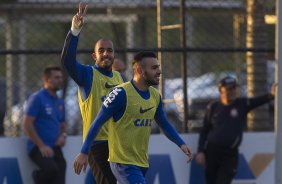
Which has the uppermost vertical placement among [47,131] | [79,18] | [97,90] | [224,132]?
[79,18]

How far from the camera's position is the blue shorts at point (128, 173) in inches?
330

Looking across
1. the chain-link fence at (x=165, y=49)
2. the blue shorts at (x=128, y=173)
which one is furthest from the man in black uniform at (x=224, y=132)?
the blue shorts at (x=128, y=173)

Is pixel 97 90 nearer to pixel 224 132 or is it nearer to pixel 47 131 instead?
pixel 47 131

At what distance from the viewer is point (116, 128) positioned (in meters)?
8.44

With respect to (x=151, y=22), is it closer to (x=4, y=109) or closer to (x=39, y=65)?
(x=39, y=65)

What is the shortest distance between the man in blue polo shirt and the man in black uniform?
5.73ft

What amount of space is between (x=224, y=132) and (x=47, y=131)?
218 cm

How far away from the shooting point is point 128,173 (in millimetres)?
8422

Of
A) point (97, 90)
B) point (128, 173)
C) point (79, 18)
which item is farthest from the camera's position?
point (97, 90)

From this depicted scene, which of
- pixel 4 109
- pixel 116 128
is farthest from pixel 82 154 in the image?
pixel 4 109

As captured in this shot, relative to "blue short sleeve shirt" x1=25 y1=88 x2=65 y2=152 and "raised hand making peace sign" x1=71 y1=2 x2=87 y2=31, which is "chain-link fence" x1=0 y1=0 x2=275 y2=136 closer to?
"blue short sleeve shirt" x1=25 y1=88 x2=65 y2=152

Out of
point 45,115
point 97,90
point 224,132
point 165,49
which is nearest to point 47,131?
point 45,115

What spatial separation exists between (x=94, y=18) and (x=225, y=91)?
455 centimetres

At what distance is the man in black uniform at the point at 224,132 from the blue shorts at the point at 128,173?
120 inches
